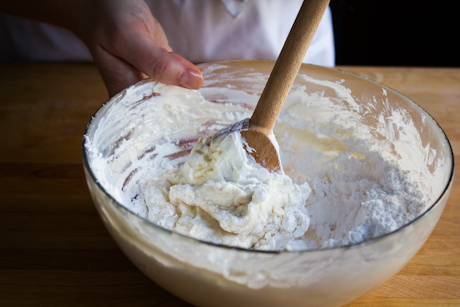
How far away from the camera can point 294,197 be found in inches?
31.8

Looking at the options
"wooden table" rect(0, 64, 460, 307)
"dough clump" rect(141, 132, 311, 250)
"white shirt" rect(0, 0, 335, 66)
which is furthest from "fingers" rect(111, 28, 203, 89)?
"white shirt" rect(0, 0, 335, 66)

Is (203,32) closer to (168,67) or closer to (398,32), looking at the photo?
(168,67)

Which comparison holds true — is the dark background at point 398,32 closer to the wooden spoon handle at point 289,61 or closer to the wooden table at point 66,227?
the wooden table at point 66,227

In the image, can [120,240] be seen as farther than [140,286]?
No

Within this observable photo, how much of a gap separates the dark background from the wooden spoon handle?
1656 millimetres

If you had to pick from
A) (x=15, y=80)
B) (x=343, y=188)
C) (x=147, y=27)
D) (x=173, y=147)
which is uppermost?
(x=147, y=27)

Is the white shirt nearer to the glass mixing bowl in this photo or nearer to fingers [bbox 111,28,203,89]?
fingers [bbox 111,28,203,89]

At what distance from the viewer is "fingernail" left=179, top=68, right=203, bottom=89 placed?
85cm

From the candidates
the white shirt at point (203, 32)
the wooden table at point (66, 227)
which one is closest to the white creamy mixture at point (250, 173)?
the wooden table at point (66, 227)

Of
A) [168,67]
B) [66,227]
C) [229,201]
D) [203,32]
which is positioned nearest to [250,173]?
[229,201]

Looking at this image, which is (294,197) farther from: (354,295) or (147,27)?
(147,27)

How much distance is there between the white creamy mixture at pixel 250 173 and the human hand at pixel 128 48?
0.07 meters

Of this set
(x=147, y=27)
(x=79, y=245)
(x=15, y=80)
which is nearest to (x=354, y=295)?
(x=79, y=245)

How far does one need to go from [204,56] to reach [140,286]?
954mm
